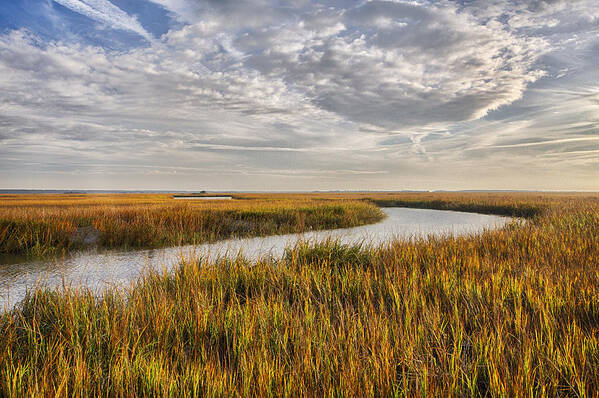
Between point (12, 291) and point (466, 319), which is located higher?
point (466, 319)

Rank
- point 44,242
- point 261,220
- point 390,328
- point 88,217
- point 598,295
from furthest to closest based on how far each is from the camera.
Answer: point 261,220, point 88,217, point 44,242, point 598,295, point 390,328

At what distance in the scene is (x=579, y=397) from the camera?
6.94 ft

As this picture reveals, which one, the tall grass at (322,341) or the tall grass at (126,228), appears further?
the tall grass at (126,228)

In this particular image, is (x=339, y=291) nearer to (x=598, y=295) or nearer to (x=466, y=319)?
Result: (x=466, y=319)

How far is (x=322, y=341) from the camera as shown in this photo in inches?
105

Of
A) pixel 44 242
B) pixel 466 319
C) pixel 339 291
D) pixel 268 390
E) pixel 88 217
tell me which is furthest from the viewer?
pixel 88 217

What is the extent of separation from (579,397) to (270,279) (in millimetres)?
3876

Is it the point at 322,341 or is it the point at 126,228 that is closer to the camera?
the point at 322,341

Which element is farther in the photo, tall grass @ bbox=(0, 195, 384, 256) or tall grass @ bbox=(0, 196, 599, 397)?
tall grass @ bbox=(0, 195, 384, 256)

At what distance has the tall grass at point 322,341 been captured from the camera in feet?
7.34

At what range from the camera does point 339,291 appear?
4.63 m

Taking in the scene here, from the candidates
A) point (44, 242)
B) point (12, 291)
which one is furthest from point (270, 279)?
point (44, 242)

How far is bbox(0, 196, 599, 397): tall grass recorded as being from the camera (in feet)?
7.34

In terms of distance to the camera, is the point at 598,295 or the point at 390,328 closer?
the point at 390,328
